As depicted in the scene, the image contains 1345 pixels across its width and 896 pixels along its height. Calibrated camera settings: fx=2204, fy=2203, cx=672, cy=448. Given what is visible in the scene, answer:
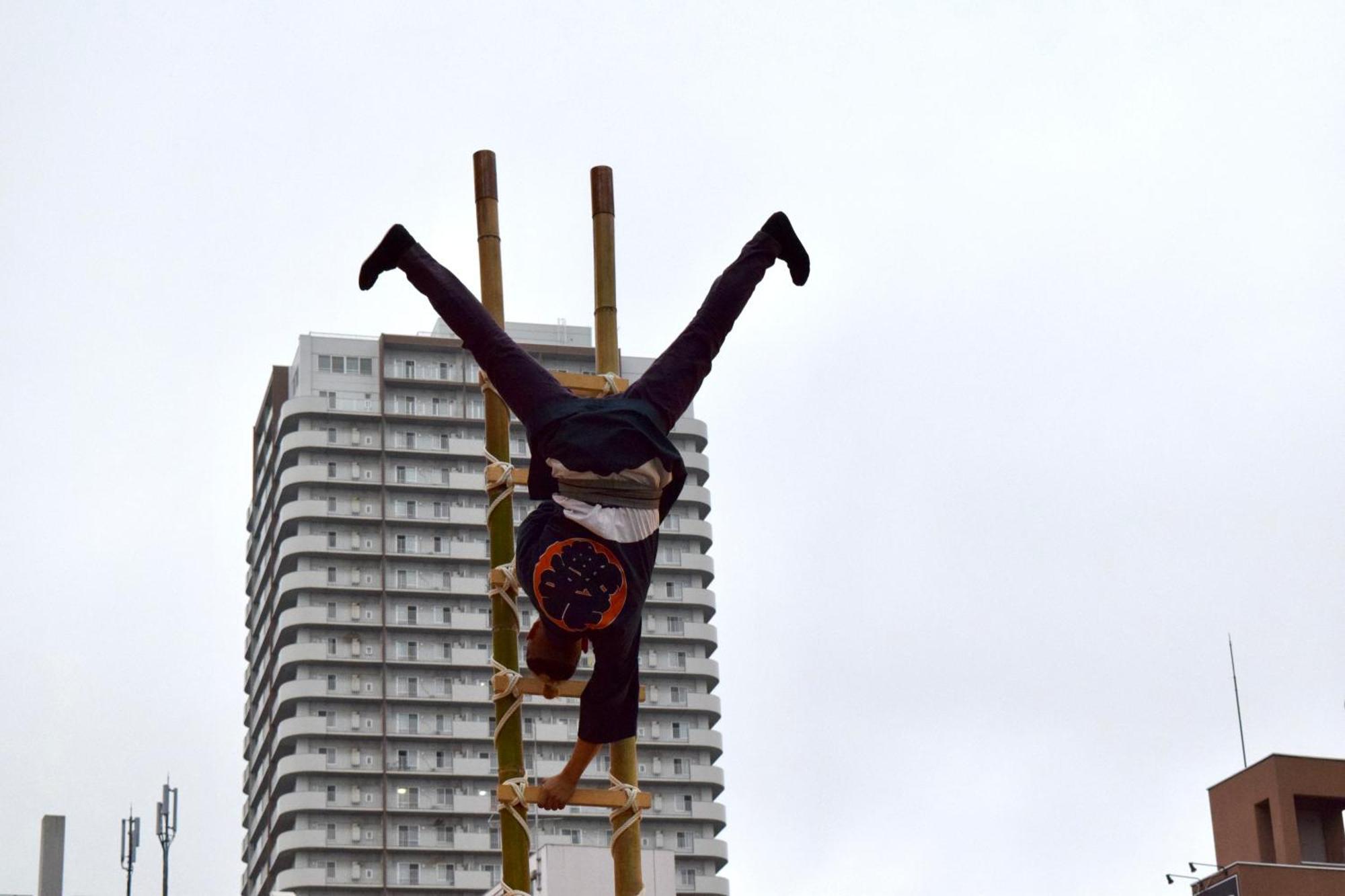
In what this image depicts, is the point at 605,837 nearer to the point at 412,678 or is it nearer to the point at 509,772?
the point at 412,678

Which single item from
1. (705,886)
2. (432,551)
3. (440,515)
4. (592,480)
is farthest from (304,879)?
(592,480)

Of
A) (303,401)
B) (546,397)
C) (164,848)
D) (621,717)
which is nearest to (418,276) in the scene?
(546,397)

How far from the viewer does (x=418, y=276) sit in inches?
445

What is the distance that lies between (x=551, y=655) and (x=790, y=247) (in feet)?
8.31

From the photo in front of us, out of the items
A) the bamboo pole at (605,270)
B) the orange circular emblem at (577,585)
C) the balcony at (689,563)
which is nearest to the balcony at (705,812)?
the balcony at (689,563)

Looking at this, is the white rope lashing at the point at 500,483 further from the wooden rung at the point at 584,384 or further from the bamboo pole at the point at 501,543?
the wooden rung at the point at 584,384

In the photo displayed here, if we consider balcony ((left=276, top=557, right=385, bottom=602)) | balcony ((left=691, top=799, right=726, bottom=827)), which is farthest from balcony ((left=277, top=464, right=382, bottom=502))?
balcony ((left=691, top=799, right=726, bottom=827))

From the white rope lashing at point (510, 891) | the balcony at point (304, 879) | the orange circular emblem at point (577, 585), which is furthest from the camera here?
the balcony at point (304, 879)

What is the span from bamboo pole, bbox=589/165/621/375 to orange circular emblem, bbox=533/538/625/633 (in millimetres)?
1613

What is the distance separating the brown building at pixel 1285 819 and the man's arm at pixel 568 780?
26678 mm

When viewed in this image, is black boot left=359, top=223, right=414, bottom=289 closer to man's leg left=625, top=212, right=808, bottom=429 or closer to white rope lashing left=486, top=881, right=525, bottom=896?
man's leg left=625, top=212, right=808, bottom=429

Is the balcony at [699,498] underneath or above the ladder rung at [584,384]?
above

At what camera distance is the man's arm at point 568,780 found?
11.3 metres

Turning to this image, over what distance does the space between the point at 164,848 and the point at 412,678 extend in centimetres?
5224
